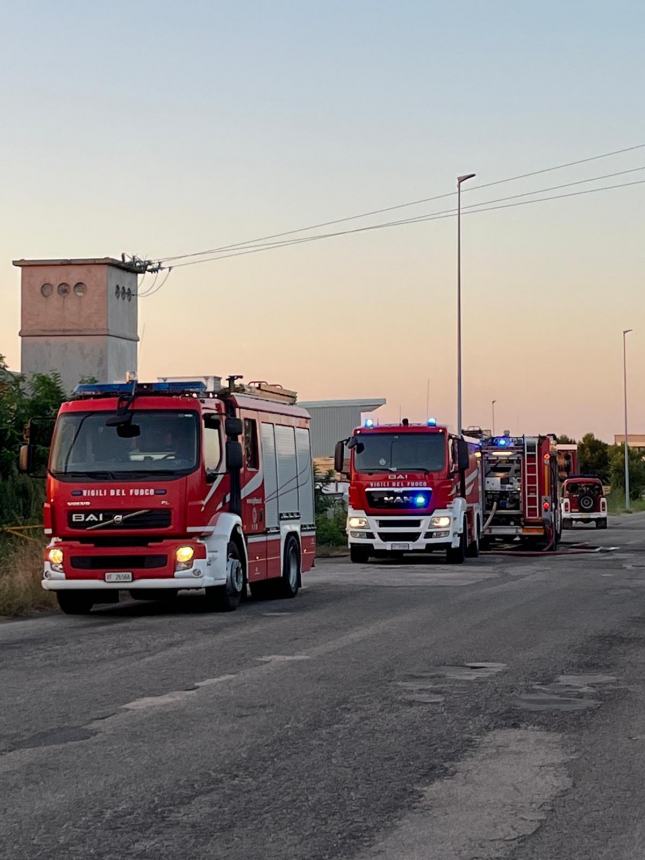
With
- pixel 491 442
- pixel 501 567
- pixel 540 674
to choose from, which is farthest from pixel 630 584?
pixel 491 442

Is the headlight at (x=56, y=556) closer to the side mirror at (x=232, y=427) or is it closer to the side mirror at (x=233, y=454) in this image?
the side mirror at (x=233, y=454)

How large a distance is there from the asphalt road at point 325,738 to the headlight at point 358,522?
563 inches

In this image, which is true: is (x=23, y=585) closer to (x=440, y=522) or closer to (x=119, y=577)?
(x=119, y=577)

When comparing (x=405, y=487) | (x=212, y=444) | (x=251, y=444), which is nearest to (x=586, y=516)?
(x=405, y=487)

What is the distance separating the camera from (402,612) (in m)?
18.3

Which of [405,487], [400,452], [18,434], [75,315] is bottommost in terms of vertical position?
[405,487]

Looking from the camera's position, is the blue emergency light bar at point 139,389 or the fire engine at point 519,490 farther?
the fire engine at point 519,490

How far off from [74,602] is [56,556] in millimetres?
1011

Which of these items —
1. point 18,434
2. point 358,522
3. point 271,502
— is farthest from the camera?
point 358,522

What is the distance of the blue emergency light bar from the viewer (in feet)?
Answer: 61.3

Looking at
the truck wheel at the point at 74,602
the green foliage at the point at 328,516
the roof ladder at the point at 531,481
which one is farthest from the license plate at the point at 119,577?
the roof ladder at the point at 531,481

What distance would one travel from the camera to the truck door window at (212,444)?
1822 centimetres

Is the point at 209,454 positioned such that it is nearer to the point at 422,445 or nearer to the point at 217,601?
the point at 217,601

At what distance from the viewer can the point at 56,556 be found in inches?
712
